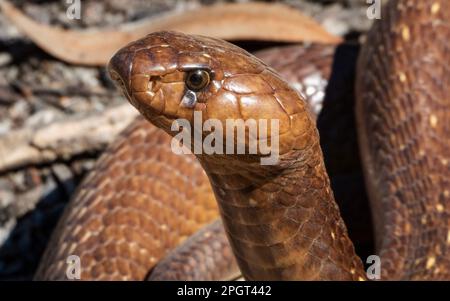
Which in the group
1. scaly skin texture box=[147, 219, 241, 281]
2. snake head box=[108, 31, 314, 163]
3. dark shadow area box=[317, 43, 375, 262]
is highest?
snake head box=[108, 31, 314, 163]

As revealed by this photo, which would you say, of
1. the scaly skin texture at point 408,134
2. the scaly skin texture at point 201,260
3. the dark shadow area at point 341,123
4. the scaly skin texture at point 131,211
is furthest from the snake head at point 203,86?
the dark shadow area at point 341,123

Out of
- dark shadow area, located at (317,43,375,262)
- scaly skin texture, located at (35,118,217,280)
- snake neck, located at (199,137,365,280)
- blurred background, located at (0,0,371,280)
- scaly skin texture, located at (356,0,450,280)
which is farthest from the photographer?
blurred background, located at (0,0,371,280)

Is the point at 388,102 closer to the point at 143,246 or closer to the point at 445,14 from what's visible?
the point at 445,14

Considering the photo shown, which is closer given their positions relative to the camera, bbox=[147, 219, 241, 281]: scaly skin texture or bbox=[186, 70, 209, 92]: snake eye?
bbox=[186, 70, 209, 92]: snake eye

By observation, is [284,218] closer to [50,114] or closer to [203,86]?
[203,86]

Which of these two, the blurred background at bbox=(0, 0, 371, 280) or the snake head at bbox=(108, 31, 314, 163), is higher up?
the snake head at bbox=(108, 31, 314, 163)

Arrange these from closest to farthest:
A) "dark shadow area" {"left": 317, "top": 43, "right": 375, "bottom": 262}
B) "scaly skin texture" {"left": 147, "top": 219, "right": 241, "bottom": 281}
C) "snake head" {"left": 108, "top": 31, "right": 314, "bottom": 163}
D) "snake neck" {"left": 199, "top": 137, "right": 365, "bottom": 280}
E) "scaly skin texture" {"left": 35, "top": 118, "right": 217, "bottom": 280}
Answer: "snake head" {"left": 108, "top": 31, "right": 314, "bottom": 163} → "snake neck" {"left": 199, "top": 137, "right": 365, "bottom": 280} → "scaly skin texture" {"left": 147, "top": 219, "right": 241, "bottom": 281} → "scaly skin texture" {"left": 35, "top": 118, "right": 217, "bottom": 280} → "dark shadow area" {"left": 317, "top": 43, "right": 375, "bottom": 262}

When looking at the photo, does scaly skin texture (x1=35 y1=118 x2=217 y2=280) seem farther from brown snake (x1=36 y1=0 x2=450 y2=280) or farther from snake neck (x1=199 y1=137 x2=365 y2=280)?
snake neck (x1=199 y1=137 x2=365 y2=280)

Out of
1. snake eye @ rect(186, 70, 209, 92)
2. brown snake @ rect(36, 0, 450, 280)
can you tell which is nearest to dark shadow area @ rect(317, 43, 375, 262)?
brown snake @ rect(36, 0, 450, 280)

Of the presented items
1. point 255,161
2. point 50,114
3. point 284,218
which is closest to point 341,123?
point 50,114
